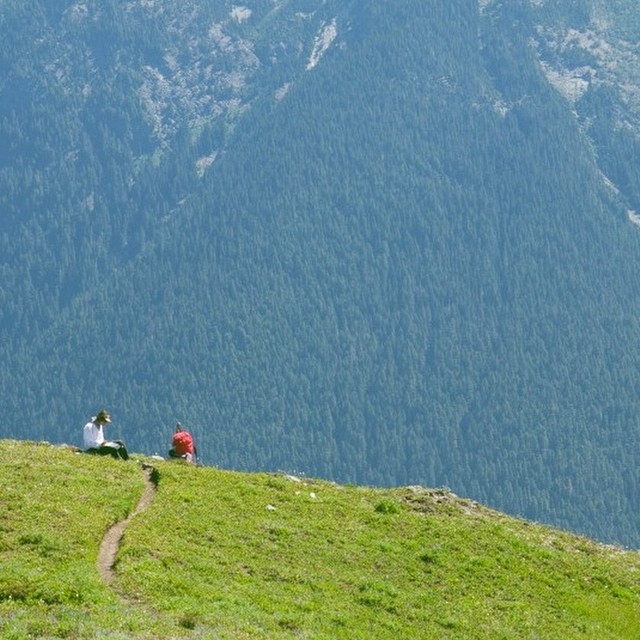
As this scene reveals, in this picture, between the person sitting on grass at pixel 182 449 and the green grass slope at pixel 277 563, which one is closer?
the green grass slope at pixel 277 563

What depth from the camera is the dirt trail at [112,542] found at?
114 feet

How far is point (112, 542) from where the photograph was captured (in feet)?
125

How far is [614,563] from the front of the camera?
157ft

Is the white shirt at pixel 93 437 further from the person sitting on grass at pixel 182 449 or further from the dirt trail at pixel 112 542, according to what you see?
the dirt trail at pixel 112 542

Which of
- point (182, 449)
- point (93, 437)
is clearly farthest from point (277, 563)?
point (182, 449)

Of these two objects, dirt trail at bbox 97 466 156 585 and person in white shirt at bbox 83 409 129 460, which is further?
person in white shirt at bbox 83 409 129 460

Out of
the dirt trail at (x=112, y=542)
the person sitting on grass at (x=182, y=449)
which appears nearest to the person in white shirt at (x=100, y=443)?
the person sitting on grass at (x=182, y=449)

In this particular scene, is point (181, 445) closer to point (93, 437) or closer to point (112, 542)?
point (93, 437)

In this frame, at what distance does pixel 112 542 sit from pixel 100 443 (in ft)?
49.4

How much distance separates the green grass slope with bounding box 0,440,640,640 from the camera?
32.0 meters

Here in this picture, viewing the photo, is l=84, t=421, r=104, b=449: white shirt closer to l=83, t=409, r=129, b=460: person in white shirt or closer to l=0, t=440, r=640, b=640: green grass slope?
l=83, t=409, r=129, b=460: person in white shirt

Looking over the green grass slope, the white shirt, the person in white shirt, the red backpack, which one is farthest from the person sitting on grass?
the white shirt

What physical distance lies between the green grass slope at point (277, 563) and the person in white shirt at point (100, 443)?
2.56 ft

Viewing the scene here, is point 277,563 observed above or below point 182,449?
below
